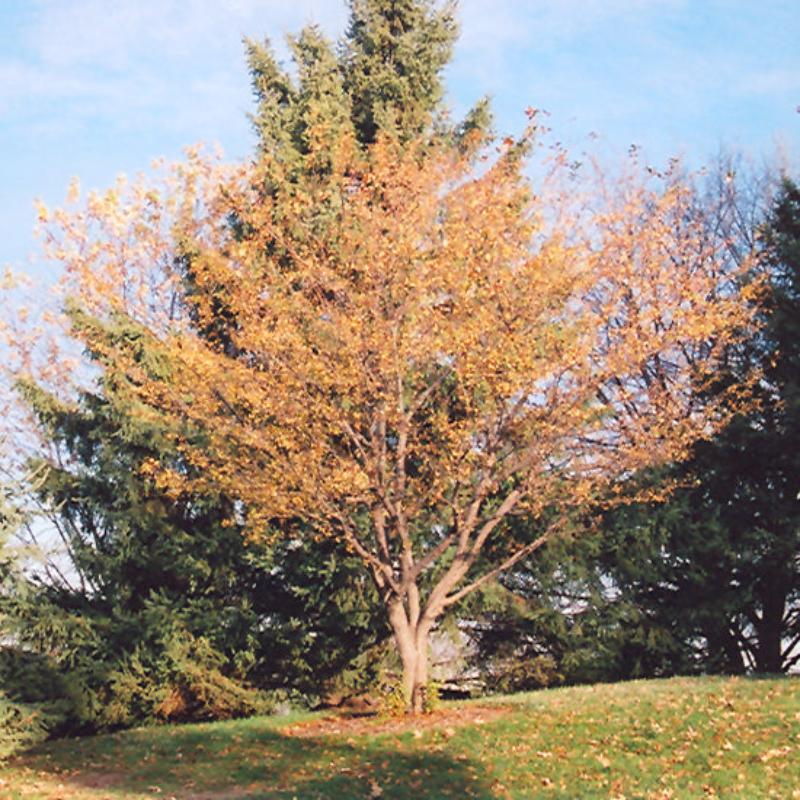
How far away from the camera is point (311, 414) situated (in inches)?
549

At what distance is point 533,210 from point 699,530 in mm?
7325

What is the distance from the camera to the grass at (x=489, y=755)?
9383 millimetres

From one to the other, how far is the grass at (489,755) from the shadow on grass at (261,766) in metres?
0.02

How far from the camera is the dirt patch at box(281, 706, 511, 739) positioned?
12.7 meters

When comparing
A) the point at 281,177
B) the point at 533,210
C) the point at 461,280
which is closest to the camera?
the point at 461,280

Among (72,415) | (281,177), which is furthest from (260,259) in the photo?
(72,415)

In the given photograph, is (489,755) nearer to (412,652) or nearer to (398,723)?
(398,723)

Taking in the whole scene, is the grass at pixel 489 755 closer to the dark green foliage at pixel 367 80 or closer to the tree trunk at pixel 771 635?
the tree trunk at pixel 771 635

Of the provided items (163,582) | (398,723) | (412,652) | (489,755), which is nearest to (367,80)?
(163,582)

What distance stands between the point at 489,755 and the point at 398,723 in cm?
266

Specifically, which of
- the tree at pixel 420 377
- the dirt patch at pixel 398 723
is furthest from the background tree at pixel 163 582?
the dirt patch at pixel 398 723

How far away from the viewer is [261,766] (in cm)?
1147

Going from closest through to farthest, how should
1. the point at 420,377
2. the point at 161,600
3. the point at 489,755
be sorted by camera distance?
1. the point at 489,755
2. the point at 420,377
3. the point at 161,600

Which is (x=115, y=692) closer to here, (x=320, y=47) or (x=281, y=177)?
(x=281, y=177)
